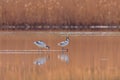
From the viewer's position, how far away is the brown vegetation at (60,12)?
134 inches

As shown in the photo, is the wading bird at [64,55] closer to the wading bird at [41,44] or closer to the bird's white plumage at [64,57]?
the bird's white plumage at [64,57]

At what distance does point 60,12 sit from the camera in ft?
11.2

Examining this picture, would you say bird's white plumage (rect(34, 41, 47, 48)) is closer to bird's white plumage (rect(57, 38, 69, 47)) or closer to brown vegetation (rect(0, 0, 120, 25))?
bird's white plumage (rect(57, 38, 69, 47))

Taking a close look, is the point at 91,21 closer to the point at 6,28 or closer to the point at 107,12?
the point at 107,12

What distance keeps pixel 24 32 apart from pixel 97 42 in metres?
0.63

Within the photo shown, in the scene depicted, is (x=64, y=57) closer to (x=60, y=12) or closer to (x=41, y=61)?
(x=41, y=61)

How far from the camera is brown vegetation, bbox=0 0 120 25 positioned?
3.41m

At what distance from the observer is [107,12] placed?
3420 mm

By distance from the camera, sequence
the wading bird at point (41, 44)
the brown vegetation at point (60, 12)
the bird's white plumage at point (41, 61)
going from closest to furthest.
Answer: the bird's white plumage at point (41, 61) < the wading bird at point (41, 44) < the brown vegetation at point (60, 12)

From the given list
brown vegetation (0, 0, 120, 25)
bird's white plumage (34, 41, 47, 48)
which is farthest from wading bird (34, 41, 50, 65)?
brown vegetation (0, 0, 120, 25)

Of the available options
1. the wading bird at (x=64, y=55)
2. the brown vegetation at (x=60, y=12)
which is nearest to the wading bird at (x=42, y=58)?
the wading bird at (x=64, y=55)

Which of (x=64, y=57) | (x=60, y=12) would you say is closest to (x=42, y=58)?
(x=64, y=57)

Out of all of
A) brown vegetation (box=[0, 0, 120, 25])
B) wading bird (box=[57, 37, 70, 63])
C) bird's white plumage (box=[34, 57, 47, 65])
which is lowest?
bird's white plumage (box=[34, 57, 47, 65])

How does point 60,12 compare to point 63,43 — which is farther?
point 60,12
